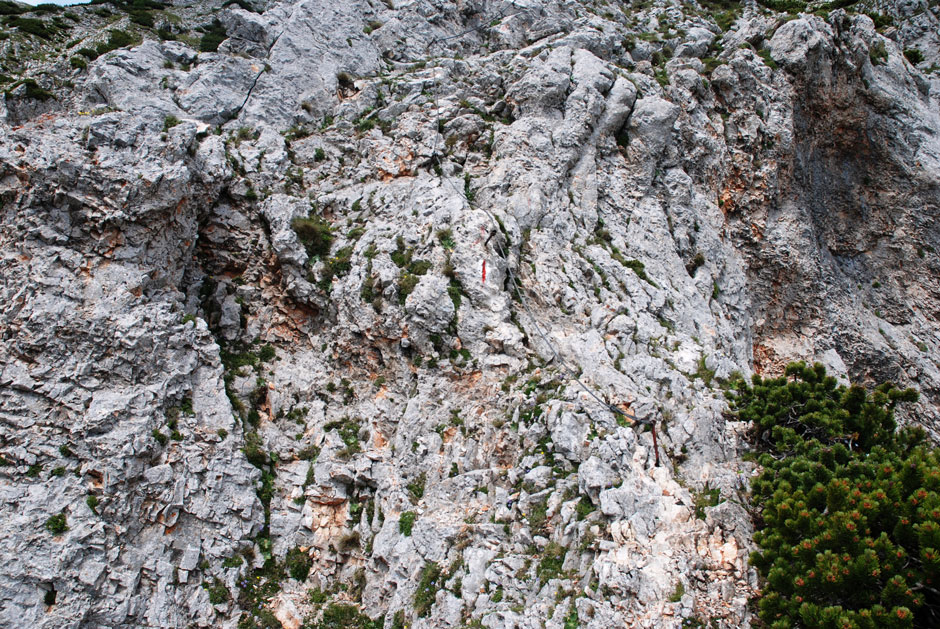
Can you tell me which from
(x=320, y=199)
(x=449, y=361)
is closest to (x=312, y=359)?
(x=449, y=361)

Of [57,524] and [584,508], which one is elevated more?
[584,508]

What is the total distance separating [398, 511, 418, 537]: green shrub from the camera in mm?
15891

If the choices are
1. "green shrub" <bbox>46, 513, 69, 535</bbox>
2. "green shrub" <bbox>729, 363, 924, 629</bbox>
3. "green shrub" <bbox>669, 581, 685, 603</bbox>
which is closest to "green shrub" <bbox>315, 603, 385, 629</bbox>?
"green shrub" <bbox>46, 513, 69, 535</bbox>

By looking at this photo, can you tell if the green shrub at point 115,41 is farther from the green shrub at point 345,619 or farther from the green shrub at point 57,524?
the green shrub at point 345,619

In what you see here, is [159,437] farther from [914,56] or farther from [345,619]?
[914,56]

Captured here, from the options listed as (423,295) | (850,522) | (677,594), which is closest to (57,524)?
(423,295)

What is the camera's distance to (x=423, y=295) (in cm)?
1923

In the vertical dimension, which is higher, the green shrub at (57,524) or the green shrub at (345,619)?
the green shrub at (57,524)

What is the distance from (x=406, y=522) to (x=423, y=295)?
25.4 feet

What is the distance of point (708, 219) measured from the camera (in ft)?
89.9

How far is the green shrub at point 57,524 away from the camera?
1395cm

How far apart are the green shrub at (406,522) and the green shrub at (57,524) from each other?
8959 millimetres

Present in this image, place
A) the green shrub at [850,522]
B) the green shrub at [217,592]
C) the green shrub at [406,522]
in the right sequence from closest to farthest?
the green shrub at [850,522], the green shrub at [217,592], the green shrub at [406,522]

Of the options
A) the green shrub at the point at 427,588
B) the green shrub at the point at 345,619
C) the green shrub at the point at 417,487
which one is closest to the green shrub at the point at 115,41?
the green shrub at the point at 417,487
